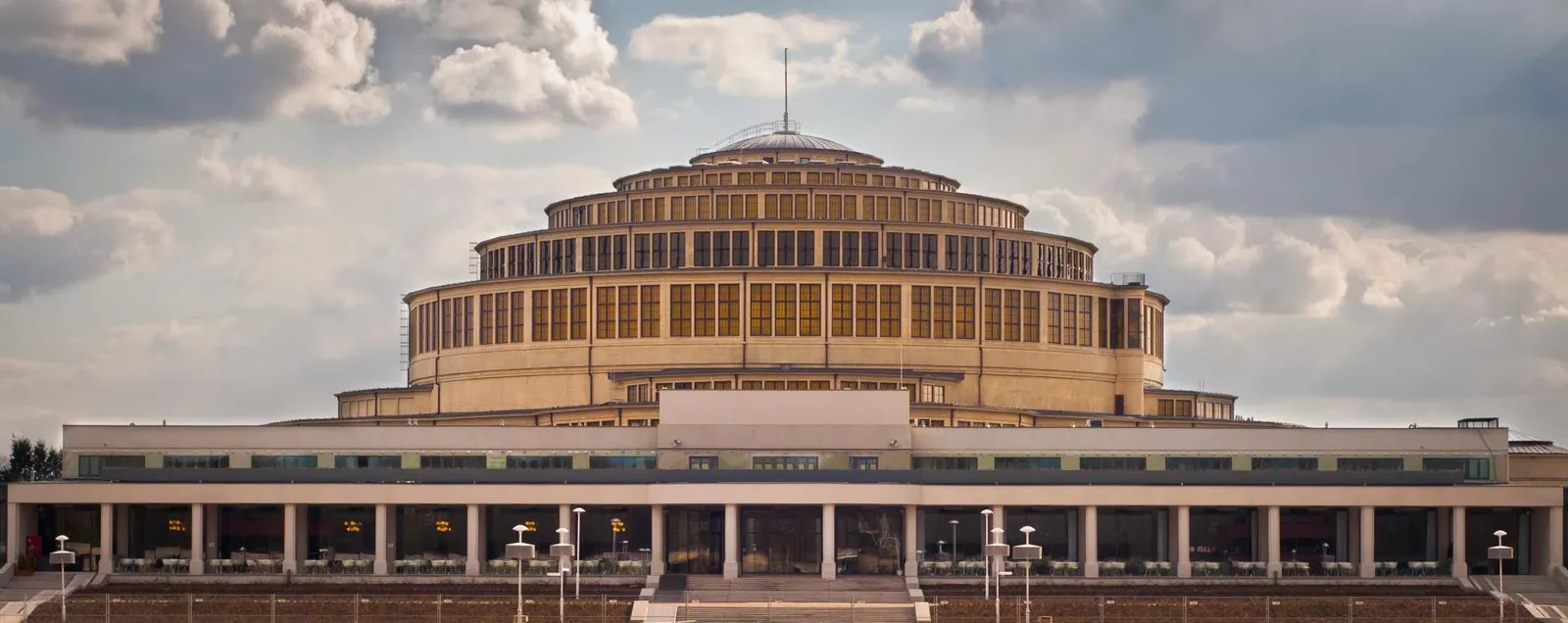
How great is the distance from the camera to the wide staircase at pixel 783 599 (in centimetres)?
9925

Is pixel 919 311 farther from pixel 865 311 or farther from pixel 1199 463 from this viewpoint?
pixel 1199 463

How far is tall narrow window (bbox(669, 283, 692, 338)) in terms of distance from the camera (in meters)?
134

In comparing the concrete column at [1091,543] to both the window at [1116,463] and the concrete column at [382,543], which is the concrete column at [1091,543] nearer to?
the window at [1116,463]

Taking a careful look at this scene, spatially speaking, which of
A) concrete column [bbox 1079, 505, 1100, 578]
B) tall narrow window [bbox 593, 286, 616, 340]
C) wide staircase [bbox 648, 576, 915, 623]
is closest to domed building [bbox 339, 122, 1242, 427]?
tall narrow window [bbox 593, 286, 616, 340]

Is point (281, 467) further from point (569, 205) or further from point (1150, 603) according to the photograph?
point (1150, 603)

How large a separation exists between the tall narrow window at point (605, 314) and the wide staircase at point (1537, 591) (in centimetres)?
4922

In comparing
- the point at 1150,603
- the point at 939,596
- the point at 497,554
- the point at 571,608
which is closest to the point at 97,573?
the point at 497,554

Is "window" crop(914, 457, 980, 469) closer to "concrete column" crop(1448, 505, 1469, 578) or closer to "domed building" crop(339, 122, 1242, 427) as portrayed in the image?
"domed building" crop(339, 122, 1242, 427)

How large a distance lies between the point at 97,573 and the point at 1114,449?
4894 cm

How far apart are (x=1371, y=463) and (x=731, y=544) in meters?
33.7

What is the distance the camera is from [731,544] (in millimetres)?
109125

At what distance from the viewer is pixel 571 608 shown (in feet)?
324

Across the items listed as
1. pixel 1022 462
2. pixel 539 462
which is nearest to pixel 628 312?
pixel 539 462

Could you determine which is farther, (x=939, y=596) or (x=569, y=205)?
(x=569, y=205)
